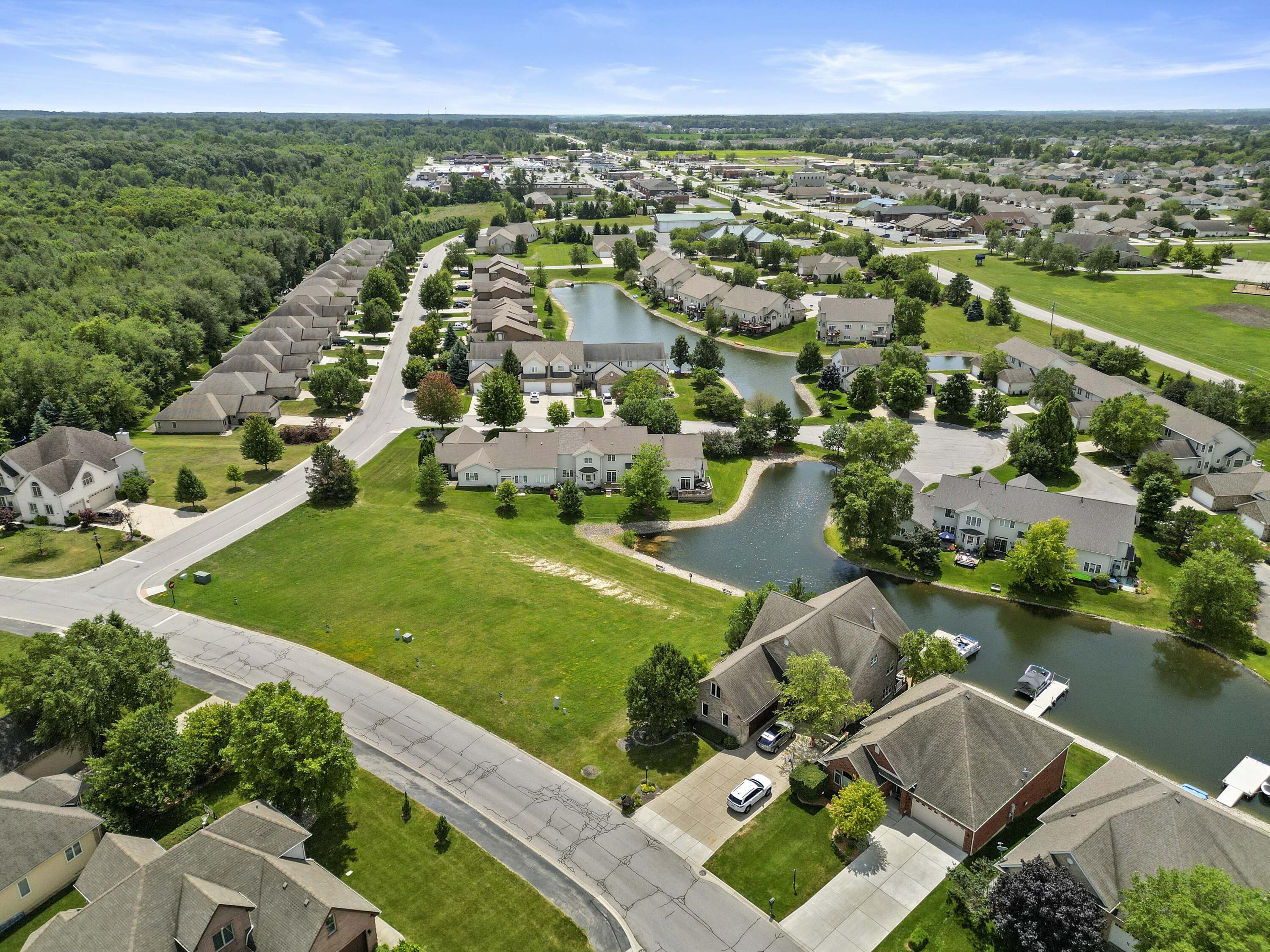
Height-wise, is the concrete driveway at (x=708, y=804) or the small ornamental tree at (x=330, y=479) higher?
the small ornamental tree at (x=330, y=479)

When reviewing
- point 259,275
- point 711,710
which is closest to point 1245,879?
point 711,710

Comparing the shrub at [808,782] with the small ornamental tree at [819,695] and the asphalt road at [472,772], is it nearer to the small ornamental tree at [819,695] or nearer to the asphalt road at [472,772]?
the small ornamental tree at [819,695]

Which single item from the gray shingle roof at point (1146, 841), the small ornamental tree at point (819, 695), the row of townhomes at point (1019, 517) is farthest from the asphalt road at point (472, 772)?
the row of townhomes at point (1019, 517)

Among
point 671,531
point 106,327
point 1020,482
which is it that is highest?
point 106,327

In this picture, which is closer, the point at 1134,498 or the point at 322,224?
the point at 1134,498

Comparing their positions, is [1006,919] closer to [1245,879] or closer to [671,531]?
[1245,879]

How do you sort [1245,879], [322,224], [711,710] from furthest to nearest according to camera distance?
[322,224]
[711,710]
[1245,879]
